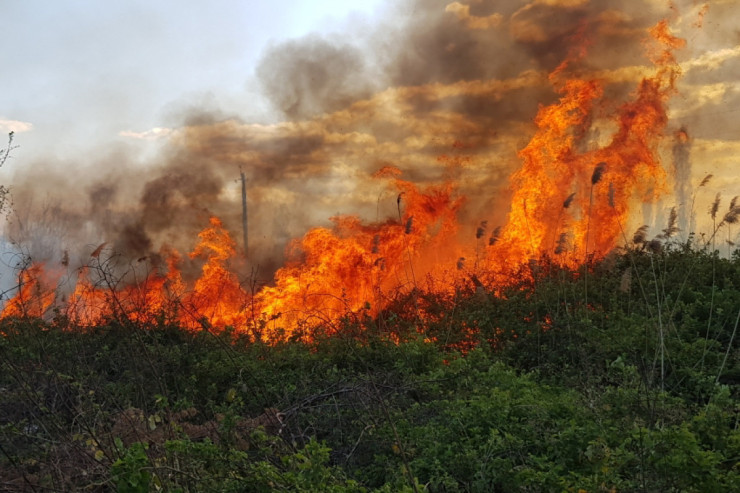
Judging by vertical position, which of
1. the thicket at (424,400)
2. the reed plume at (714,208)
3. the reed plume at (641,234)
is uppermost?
the reed plume at (714,208)

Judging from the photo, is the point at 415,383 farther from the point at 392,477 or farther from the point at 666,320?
the point at 666,320

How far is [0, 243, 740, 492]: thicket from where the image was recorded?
3990 mm

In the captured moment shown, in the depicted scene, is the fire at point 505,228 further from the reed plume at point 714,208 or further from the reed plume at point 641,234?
the reed plume at point 714,208

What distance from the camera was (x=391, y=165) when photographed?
1554 centimetres

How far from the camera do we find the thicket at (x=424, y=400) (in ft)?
13.1

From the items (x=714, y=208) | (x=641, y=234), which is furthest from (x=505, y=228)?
(x=714, y=208)

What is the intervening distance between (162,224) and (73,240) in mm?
2784

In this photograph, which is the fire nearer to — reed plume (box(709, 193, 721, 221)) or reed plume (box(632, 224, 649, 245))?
reed plume (box(632, 224, 649, 245))

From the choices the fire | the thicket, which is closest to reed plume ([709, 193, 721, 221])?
→ the thicket

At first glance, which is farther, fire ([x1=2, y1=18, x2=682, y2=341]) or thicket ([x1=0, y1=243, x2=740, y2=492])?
fire ([x1=2, y1=18, x2=682, y2=341])

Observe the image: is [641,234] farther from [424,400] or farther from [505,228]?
[424,400]

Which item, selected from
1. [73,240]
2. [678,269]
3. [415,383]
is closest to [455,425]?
[415,383]

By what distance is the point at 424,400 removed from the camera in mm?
6844

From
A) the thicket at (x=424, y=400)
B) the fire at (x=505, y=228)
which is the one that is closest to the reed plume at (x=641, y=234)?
the thicket at (x=424, y=400)
